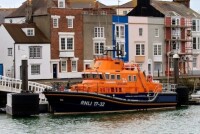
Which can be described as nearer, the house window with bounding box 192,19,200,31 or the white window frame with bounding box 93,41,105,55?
the white window frame with bounding box 93,41,105,55

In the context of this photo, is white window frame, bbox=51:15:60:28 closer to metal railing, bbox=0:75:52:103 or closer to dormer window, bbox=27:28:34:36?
dormer window, bbox=27:28:34:36

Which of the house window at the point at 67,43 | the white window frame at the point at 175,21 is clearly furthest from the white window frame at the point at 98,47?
the white window frame at the point at 175,21

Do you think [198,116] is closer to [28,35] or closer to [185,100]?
[185,100]

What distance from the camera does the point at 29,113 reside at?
44.8 metres

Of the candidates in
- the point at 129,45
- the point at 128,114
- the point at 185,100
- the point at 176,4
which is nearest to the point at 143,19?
the point at 129,45

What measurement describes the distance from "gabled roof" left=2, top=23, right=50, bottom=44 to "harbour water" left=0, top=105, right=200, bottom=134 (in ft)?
55.1

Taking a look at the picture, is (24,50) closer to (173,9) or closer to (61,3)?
(61,3)

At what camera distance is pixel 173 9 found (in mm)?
76875

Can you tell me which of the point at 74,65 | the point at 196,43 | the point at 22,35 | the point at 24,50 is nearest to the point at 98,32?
the point at 74,65

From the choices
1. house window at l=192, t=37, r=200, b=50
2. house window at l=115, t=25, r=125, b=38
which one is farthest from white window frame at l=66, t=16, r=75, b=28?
house window at l=192, t=37, r=200, b=50

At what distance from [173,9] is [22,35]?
20.5m

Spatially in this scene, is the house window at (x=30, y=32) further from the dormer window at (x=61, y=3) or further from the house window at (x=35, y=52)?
the dormer window at (x=61, y=3)

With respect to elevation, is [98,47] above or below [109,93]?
above

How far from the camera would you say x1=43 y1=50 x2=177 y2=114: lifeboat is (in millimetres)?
45781
